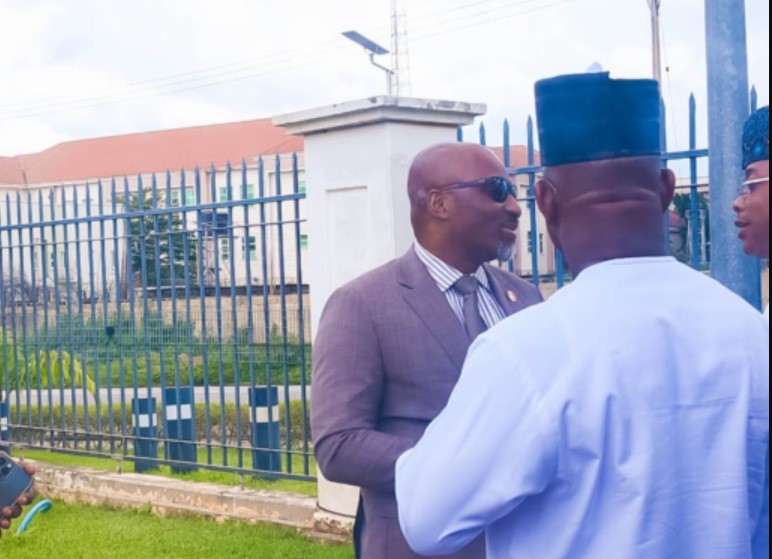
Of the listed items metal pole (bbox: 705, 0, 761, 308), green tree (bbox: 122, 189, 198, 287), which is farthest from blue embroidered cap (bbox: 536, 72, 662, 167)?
green tree (bbox: 122, 189, 198, 287)

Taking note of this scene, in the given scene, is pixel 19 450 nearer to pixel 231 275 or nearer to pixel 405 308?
pixel 231 275

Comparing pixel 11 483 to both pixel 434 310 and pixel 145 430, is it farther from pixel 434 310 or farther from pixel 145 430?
pixel 145 430

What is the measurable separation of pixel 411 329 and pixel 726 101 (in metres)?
1.42

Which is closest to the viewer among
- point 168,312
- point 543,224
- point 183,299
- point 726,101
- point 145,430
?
point 726,101

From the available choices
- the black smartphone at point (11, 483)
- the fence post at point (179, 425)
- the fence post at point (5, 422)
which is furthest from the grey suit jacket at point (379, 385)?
the fence post at point (5, 422)

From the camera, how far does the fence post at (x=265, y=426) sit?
683cm

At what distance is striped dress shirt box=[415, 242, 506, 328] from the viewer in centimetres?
301

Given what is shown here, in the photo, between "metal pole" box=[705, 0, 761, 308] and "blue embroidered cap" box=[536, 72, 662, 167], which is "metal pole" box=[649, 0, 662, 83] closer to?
"metal pole" box=[705, 0, 761, 308]

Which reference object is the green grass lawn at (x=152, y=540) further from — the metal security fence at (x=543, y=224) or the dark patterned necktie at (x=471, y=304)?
the dark patterned necktie at (x=471, y=304)

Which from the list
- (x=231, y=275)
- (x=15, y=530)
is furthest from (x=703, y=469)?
(x=15, y=530)

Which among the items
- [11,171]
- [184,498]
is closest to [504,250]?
[184,498]

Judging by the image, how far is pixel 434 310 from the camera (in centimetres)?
293

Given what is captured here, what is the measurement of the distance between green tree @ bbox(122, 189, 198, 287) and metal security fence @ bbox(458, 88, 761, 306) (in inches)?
89.0

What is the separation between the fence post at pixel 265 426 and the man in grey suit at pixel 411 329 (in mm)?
3862
